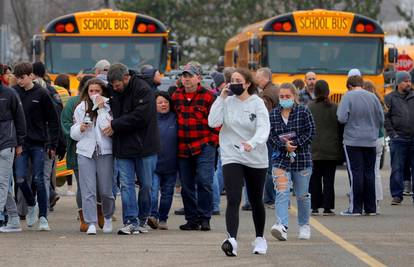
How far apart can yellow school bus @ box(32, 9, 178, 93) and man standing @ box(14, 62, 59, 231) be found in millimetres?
11451

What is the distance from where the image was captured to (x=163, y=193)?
1498cm

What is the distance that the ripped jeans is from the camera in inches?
540

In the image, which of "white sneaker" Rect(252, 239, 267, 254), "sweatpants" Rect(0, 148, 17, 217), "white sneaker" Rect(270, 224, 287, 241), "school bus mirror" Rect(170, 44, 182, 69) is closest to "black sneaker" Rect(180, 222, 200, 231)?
"white sneaker" Rect(270, 224, 287, 241)

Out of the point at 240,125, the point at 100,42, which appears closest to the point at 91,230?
the point at 240,125

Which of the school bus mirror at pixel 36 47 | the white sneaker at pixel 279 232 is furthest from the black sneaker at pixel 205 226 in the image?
the school bus mirror at pixel 36 47

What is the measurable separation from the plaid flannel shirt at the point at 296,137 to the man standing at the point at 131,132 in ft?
3.93

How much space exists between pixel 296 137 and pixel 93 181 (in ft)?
6.88

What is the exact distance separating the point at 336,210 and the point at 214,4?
37.1m

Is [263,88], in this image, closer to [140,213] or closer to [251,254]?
[140,213]

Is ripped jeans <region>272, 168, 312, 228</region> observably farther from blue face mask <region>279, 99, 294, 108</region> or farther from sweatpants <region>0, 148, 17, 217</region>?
sweatpants <region>0, 148, 17, 217</region>

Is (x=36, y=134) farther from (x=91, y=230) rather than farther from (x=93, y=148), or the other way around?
(x=91, y=230)

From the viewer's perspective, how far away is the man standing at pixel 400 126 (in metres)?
18.7

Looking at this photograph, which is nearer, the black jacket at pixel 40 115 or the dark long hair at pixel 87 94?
the dark long hair at pixel 87 94

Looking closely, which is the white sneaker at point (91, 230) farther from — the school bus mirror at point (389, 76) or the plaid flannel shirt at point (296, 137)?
the school bus mirror at point (389, 76)
